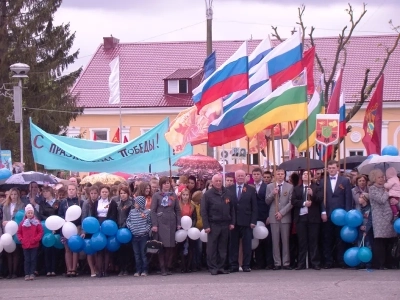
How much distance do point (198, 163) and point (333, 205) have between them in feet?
24.6

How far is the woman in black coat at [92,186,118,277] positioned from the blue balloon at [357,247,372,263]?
4.33 meters

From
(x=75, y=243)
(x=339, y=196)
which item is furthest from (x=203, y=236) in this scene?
(x=339, y=196)

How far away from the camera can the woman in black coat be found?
1703cm

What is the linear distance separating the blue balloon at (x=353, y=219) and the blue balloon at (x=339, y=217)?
0.29 feet

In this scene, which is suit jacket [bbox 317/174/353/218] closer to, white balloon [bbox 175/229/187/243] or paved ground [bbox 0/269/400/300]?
paved ground [bbox 0/269/400/300]

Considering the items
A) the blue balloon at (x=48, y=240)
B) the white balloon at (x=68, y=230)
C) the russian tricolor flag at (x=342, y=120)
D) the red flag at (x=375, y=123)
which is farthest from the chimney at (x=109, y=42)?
the white balloon at (x=68, y=230)

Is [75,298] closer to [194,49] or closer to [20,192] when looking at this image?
[20,192]

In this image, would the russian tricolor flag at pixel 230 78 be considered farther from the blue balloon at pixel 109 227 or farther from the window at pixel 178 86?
the window at pixel 178 86

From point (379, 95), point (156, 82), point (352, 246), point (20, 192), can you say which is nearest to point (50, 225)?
point (20, 192)

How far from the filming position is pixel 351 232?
651 inches

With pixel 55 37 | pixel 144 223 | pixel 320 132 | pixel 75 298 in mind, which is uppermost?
pixel 55 37

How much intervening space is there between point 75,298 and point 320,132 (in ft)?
21.9

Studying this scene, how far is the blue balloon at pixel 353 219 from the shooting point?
16.4m

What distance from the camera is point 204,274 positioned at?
54.9ft
